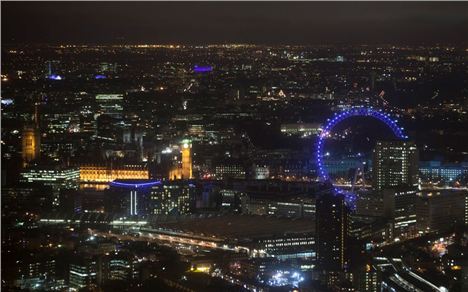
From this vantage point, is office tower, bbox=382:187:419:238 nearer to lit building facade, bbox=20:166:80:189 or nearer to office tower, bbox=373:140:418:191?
office tower, bbox=373:140:418:191

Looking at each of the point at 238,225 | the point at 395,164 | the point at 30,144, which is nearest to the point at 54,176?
the point at 30,144

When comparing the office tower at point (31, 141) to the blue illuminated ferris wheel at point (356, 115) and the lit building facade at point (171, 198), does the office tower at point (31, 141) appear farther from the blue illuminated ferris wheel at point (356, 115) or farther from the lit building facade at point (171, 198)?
the blue illuminated ferris wheel at point (356, 115)

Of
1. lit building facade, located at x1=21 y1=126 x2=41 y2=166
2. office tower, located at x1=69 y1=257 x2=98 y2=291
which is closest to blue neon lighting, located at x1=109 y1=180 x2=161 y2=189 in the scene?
lit building facade, located at x1=21 y1=126 x2=41 y2=166

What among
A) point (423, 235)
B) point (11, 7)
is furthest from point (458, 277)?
point (11, 7)

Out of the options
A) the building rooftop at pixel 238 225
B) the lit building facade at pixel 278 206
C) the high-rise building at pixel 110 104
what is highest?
the high-rise building at pixel 110 104

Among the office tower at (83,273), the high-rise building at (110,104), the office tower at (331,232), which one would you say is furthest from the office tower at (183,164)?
the office tower at (83,273)
